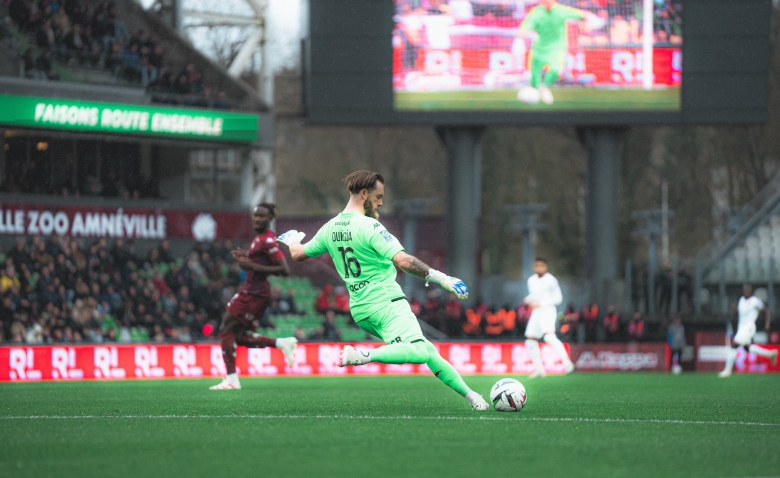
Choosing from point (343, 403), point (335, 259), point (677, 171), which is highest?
point (677, 171)

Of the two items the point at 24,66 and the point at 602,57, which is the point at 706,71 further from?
the point at 24,66

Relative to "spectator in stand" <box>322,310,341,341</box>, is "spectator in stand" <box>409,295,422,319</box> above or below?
above

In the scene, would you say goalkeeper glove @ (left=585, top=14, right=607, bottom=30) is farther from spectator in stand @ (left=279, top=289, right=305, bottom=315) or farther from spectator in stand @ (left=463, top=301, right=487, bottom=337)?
spectator in stand @ (left=279, top=289, right=305, bottom=315)

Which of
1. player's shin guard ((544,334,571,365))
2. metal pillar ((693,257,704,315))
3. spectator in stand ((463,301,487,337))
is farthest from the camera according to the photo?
metal pillar ((693,257,704,315))

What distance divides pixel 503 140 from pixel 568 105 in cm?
2634

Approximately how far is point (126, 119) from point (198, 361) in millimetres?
9337

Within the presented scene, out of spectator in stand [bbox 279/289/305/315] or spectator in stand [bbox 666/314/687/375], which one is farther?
spectator in stand [bbox 279/289/305/315]

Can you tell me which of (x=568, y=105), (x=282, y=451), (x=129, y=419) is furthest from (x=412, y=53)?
(x=282, y=451)

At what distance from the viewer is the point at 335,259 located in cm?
951

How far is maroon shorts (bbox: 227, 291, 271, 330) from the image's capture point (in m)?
13.5

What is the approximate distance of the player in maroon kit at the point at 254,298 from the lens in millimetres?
13398

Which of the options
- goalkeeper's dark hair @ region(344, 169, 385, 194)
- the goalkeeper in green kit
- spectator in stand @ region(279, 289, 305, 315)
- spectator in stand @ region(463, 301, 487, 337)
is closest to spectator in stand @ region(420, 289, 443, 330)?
spectator in stand @ region(463, 301, 487, 337)

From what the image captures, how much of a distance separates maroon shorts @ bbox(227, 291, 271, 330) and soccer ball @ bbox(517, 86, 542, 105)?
18720 mm

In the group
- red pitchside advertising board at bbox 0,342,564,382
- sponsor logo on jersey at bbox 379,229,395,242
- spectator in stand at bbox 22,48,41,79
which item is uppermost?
spectator in stand at bbox 22,48,41,79
